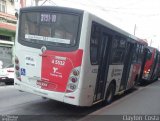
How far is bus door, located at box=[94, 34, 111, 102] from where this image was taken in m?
8.80

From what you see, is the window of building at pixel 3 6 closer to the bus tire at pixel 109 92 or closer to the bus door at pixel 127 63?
the bus door at pixel 127 63

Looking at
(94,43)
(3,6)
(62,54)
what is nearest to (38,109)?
(62,54)

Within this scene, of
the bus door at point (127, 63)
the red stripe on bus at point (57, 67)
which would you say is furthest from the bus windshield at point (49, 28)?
the bus door at point (127, 63)

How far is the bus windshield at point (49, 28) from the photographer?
7.78 meters

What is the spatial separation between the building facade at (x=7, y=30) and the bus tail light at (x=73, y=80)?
734 inches

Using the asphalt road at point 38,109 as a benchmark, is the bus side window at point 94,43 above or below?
above

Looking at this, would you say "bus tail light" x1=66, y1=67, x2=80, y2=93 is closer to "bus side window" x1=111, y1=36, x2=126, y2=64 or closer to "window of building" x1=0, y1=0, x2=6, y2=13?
"bus side window" x1=111, y1=36, x2=126, y2=64

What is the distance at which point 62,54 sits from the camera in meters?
7.76

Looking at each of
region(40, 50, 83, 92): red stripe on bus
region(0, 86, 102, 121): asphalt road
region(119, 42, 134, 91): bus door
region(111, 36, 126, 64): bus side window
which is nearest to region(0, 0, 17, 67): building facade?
region(119, 42, 134, 91): bus door

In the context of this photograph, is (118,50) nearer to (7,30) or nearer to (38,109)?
(38,109)

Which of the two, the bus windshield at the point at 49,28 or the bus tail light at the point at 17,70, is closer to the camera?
the bus windshield at the point at 49,28

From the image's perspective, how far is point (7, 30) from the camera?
2569 centimetres

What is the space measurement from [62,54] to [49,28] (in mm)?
950

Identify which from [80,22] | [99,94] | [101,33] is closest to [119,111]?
[99,94]
